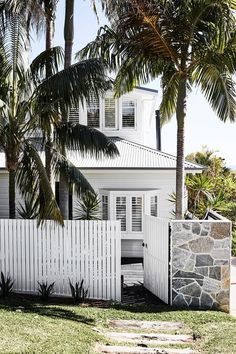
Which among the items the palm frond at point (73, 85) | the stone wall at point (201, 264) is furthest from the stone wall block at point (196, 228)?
the palm frond at point (73, 85)

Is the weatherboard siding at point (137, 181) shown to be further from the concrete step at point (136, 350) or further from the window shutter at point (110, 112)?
the concrete step at point (136, 350)

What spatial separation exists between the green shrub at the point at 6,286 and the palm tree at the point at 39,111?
1831 millimetres

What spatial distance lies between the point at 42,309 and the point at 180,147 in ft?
18.8

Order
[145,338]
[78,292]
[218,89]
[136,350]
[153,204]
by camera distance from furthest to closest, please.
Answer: [153,204], [218,89], [78,292], [145,338], [136,350]

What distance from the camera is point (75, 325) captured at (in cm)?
801

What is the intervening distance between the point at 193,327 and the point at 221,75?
6.66 meters

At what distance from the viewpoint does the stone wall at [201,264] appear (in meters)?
9.82

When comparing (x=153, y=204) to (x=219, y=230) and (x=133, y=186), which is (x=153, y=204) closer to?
(x=133, y=186)

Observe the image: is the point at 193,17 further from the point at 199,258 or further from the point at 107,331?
the point at 107,331

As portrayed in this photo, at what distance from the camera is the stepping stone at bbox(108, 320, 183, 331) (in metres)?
8.37

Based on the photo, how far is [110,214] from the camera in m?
16.0

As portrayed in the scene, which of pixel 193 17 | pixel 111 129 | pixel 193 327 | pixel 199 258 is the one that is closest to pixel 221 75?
pixel 193 17

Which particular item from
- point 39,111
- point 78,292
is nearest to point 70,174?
point 39,111

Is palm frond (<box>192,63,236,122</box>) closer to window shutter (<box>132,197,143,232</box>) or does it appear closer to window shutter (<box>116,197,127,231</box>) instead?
window shutter (<box>132,197,143,232</box>)
